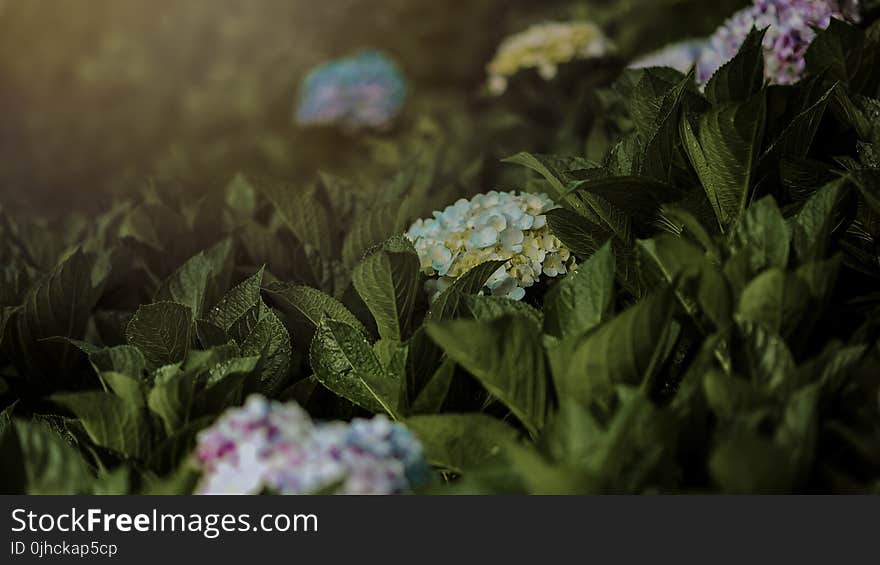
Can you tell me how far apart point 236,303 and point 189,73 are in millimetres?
5161

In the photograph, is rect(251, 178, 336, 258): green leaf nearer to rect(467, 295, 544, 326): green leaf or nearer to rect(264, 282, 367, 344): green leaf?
rect(264, 282, 367, 344): green leaf

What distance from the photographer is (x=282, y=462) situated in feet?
3.82

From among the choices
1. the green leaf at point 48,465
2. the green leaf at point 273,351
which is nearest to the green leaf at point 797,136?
the green leaf at point 273,351

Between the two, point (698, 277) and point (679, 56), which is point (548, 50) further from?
point (698, 277)

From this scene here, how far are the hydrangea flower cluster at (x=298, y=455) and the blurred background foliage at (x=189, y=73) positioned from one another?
15.6 feet

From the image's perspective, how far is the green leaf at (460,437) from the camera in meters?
1.40

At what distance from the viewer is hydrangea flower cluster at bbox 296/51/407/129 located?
5449mm

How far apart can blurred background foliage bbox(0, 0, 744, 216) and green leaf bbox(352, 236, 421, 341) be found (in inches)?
165

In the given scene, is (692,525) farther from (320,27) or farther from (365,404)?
Answer: (320,27)

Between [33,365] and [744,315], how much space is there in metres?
1.42

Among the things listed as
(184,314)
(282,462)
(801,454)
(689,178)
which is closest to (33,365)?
(184,314)

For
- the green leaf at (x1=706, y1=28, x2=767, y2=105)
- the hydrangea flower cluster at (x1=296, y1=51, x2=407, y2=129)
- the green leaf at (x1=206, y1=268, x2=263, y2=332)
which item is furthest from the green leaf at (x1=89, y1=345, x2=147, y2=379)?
the hydrangea flower cluster at (x1=296, y1=51, x2=407, y2=129)

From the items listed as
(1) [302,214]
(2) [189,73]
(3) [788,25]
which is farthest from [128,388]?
(2) [189,73]

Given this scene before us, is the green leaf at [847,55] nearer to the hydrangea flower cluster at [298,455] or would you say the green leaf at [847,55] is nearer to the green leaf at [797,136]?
the green leaf at [797,136]
